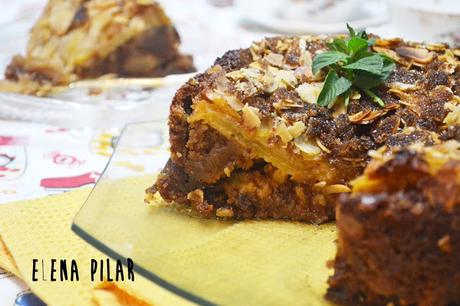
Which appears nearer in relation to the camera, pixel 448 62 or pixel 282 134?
pixel 282 134

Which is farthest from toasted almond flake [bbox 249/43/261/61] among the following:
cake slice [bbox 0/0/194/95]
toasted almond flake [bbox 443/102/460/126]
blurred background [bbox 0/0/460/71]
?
blurred background [bbox 0/0/460/71]

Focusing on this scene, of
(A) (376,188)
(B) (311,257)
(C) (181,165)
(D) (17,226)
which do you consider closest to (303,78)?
(C) (181,165)

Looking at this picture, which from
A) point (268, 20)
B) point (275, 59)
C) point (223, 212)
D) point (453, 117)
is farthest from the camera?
point (268, 20)

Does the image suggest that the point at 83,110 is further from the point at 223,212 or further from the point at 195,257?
the point at 195,257

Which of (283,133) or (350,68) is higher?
(350,68)

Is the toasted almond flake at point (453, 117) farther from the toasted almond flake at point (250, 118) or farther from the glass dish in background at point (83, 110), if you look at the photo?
the glass dish in background at point (83, 110)

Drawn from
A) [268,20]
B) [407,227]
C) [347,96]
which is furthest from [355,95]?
[268,20]

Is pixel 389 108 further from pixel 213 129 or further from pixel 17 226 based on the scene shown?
pixel 17 226
